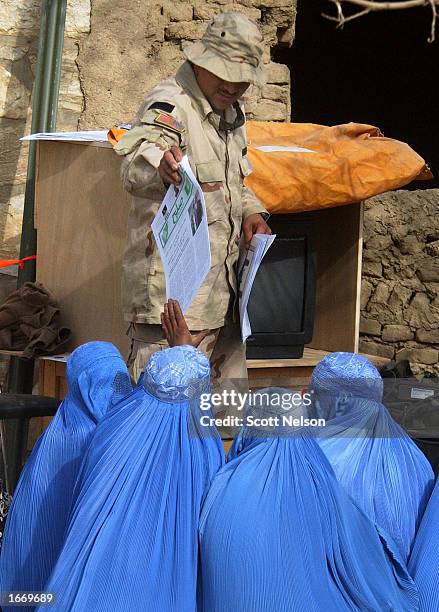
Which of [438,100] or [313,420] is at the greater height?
[438,100]

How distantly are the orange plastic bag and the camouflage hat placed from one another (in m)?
0.85

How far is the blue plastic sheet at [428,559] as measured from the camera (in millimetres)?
1826

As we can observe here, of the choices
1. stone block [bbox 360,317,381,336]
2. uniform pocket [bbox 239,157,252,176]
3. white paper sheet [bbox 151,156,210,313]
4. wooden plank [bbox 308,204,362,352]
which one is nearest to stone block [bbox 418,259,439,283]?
stone block [bbox 360,317,381,336]

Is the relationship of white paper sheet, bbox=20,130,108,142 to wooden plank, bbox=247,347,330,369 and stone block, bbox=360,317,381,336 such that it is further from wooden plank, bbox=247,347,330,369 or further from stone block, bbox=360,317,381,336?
stone block, bbox=360,317,381,336

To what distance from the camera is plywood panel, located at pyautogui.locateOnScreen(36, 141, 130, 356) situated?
3.86m

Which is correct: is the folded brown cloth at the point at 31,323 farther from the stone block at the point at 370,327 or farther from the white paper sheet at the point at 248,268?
the stone block at the point at 370,327

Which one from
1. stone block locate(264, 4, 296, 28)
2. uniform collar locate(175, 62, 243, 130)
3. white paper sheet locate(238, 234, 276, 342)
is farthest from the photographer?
stone block locate(264, 4, 296, 28)

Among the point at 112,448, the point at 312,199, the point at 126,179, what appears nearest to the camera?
the point at 112,448

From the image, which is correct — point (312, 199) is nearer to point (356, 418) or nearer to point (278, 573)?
point (356, 418)

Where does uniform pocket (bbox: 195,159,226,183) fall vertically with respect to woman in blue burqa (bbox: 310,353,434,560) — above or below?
above

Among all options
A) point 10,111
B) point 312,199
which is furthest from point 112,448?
point 10,111

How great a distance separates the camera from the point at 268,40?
4926 millimetres

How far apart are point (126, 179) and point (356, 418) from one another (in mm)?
1191

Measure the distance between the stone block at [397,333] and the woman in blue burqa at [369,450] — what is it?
3648 millimetres
